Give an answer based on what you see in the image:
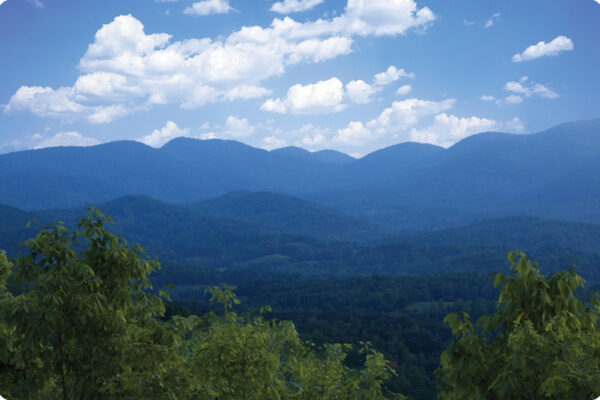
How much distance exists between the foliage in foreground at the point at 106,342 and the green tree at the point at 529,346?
2881 mm

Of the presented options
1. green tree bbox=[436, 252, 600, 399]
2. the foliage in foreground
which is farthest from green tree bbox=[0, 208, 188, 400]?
green tree bbox=[436, 252, 600, 399]

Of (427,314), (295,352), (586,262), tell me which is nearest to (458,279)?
(427,314)

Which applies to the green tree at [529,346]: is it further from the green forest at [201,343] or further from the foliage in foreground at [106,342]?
the foliage in foreground at [106,342]

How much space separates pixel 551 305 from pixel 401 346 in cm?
7806

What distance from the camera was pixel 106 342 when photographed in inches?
308

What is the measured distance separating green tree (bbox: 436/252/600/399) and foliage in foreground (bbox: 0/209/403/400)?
2.88 m

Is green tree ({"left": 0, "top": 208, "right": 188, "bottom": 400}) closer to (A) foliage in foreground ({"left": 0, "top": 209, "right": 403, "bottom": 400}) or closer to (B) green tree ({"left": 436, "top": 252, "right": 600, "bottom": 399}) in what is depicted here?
Answer: (A) foliage in foreground ({"left": 0, "top": 209, "right": 403, "bottom": 400})

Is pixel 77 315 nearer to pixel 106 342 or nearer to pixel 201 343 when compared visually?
pixel 106 342

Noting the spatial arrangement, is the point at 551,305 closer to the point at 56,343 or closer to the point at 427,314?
the point at 56,343

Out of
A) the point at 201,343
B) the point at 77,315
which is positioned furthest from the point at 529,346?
the point at 77,315

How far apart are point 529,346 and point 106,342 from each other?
6.26 meters

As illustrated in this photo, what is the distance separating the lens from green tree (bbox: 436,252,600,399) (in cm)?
582

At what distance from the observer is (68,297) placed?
23.8 feet

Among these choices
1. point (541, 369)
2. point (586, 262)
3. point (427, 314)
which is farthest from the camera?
point (586, 262)
